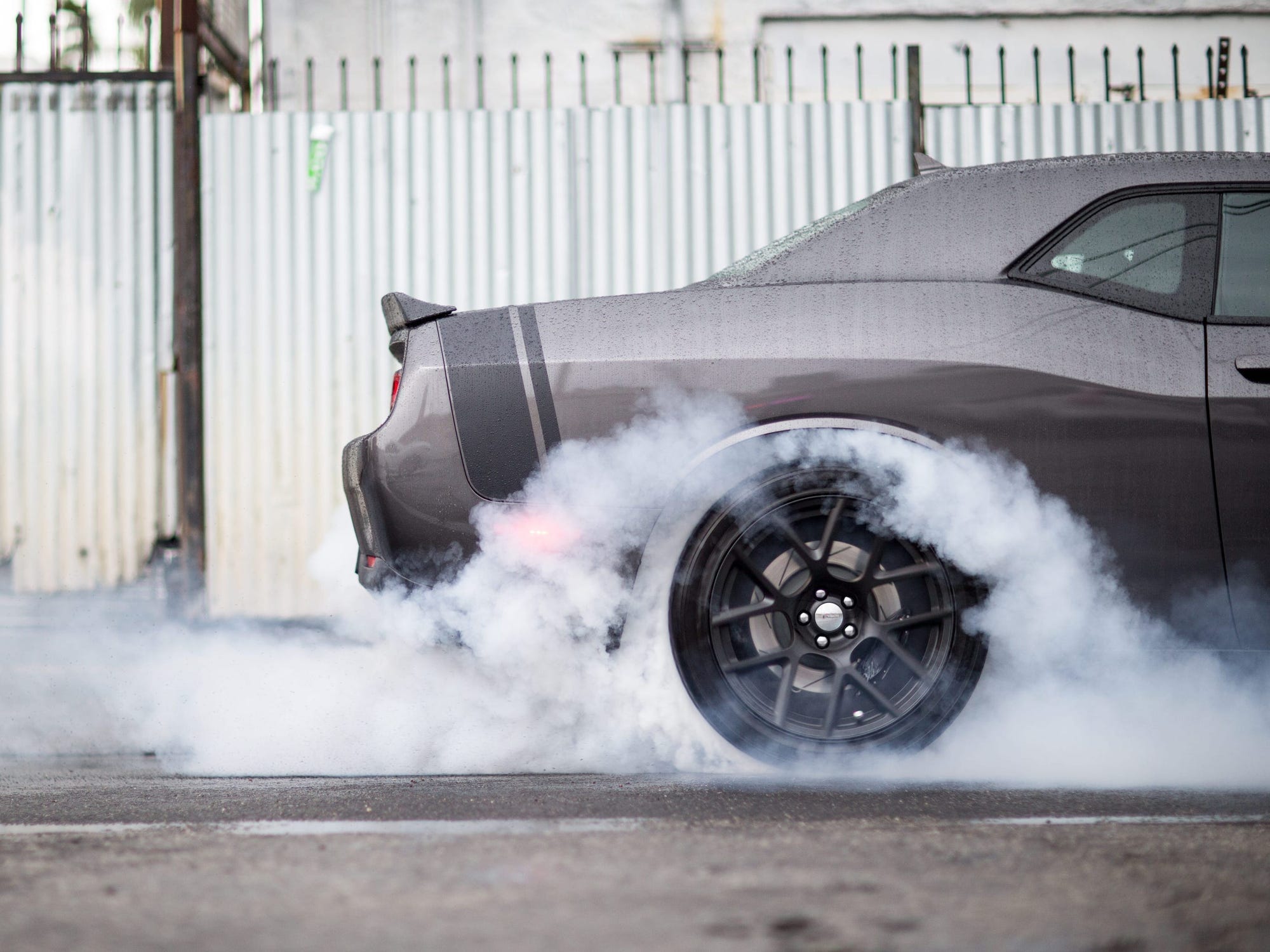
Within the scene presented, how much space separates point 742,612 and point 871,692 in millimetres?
368

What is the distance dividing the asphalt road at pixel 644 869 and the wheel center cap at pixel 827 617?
15.4 inches

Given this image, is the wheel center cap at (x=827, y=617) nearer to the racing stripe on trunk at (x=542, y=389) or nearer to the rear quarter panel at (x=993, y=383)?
the rear quarter panel at (x=993, y=383)

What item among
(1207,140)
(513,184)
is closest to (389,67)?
(513,184)

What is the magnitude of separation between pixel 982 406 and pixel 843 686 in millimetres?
773

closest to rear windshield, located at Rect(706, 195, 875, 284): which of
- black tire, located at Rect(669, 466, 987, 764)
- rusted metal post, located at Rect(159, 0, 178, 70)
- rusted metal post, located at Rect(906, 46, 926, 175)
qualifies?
black tire, located at Rect(669, 466, 987, 764)

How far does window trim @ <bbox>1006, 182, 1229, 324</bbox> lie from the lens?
3.18 m

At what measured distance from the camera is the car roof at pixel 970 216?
3.22 metres

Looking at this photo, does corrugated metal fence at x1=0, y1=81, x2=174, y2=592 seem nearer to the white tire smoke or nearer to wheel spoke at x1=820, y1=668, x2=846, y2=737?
the white tire smoke

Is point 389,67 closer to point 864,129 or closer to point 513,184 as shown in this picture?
point 513,184

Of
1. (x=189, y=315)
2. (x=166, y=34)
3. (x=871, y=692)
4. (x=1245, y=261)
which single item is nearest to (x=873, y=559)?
(x=871, y=692)

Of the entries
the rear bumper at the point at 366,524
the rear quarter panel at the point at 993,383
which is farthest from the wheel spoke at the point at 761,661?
the rear bumper at the point at 366,524

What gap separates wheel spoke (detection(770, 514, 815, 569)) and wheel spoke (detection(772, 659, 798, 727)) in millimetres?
249

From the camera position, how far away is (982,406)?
3.08 m

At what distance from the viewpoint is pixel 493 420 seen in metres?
3.07
